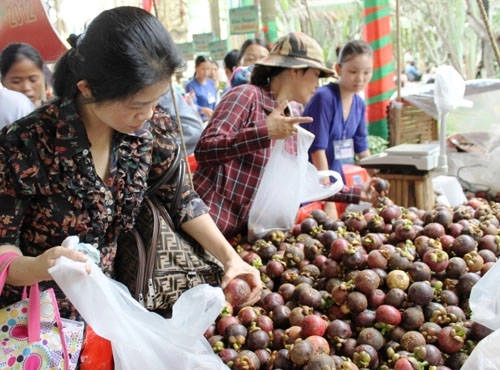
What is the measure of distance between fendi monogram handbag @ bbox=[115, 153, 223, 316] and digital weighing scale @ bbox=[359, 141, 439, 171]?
1499 mm

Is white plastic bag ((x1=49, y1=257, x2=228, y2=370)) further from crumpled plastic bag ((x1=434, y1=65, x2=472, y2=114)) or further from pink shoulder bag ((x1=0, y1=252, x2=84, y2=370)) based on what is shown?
crumpled plastic bag ((x1=434, y1=65, x2=472, y2=114))

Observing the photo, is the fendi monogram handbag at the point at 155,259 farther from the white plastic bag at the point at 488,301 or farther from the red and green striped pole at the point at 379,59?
the red and green striped pole at the point at 379,59

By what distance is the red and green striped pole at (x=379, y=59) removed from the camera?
7.11m

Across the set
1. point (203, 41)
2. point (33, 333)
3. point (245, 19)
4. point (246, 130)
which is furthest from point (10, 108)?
point (203, 41)

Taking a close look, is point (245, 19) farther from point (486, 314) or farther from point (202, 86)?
point (486, 314)

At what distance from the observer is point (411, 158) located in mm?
2791

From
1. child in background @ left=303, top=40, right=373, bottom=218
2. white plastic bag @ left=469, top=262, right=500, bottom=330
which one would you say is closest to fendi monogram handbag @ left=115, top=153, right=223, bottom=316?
white plastic bag @ left=469, top=262, right=500, bottom=330

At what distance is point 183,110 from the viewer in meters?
3.46

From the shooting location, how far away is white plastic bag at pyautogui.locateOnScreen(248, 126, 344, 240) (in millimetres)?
2285

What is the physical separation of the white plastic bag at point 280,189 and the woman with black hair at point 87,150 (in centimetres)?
79

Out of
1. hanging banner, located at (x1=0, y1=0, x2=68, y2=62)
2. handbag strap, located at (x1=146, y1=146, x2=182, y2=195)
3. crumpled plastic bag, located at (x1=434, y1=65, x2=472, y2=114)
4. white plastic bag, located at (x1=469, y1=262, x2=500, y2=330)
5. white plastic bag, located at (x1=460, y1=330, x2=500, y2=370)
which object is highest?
hanging banner, located at (x1=0, y1=0, x2=68, y2=62)

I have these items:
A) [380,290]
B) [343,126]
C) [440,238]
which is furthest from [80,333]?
[343,126]

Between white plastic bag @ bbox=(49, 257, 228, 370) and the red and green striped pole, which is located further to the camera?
the red and green striped pole

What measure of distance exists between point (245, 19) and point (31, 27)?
6072mm
